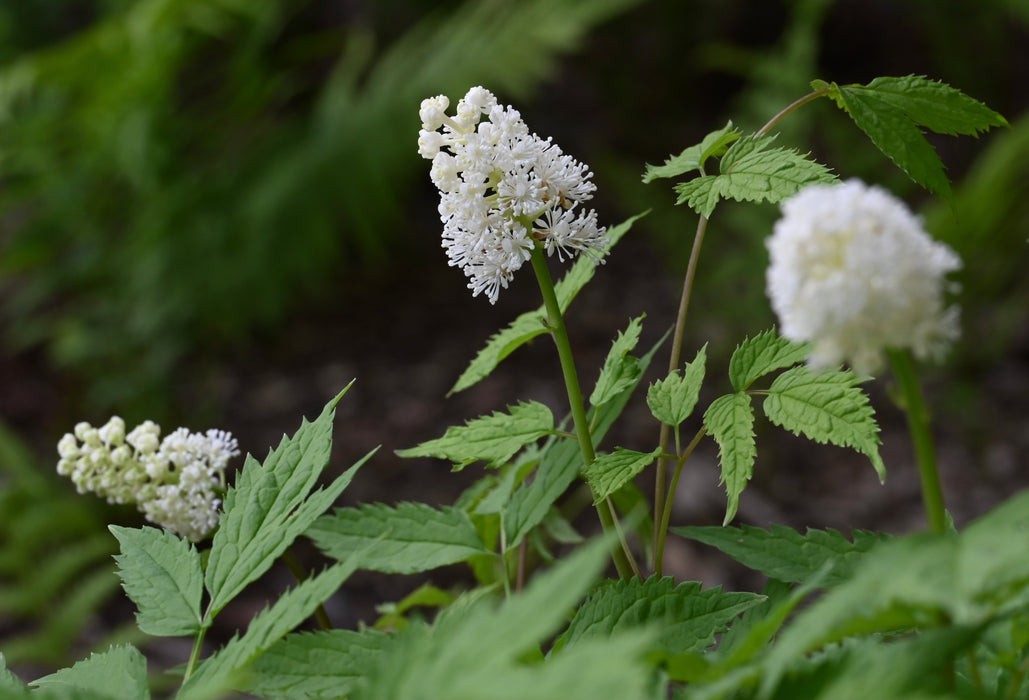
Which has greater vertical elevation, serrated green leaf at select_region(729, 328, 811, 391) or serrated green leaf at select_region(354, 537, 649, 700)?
serrated green leaf at select_region(354, 537, 649, 700)

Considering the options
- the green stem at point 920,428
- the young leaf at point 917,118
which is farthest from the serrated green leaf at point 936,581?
the young leaf at point 917,118

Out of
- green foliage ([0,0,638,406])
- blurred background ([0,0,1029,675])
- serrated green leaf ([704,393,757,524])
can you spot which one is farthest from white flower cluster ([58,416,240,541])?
green foliage ([0,0,638,406])

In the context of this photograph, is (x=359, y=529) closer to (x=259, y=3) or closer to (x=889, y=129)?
(x=889, y=129)

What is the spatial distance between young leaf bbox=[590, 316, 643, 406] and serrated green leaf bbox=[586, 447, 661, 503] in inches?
3.0

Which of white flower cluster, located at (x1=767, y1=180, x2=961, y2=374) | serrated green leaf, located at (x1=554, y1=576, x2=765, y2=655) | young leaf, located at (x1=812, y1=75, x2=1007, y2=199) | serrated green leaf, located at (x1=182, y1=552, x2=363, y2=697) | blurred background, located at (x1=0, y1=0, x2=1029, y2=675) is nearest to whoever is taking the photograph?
white flower cluster, located at (x1=767, y1=180, x2=961, y2=374)

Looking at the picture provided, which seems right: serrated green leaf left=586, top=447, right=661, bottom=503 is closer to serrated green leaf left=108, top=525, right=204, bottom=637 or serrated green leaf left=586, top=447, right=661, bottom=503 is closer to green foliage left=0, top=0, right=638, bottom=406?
serrated green leaf left=108, top=525, right=204, bottom=637

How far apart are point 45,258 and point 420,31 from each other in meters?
2.56

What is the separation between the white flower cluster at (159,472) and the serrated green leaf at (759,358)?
2.06ft

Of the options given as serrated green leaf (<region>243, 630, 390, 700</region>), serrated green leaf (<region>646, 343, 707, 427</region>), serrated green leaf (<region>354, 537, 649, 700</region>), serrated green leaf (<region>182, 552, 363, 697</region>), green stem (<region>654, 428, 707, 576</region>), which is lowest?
green stem (<region>654, 428, 707, 576</region>)

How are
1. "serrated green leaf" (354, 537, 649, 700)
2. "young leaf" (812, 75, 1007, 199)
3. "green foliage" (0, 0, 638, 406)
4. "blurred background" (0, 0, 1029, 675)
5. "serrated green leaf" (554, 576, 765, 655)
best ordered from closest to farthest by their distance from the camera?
"serrated green leaf" (354, 537, 649, 700), "serrated green leaf" (554, 576, 765, 655), "young leaf" (812, 75, 1007, 199), "blurred background" (0, 0, 1029, 675), "green foliage" (0, 0, 638, 406)

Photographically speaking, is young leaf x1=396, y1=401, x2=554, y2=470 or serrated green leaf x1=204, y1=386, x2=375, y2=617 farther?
young leaf x1=396, y1=401, x2=554, y2=470

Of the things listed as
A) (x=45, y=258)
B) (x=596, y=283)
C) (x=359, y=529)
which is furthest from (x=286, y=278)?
(x=359, y=529)

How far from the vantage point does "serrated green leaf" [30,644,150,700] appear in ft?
2.54

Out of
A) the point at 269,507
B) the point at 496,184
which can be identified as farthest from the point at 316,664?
the point at 496,184
